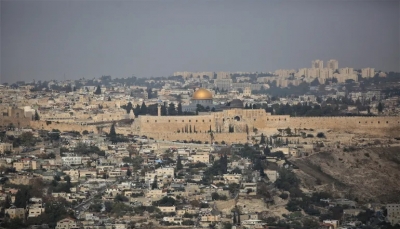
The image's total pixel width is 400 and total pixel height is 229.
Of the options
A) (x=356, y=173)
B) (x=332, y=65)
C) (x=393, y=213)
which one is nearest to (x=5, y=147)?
(x=356, y=173)

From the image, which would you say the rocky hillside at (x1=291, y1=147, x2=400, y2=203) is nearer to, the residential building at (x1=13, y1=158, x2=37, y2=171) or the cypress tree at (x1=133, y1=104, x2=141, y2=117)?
the residential building at (x1=13, y1=158, x2=37, y2=171)

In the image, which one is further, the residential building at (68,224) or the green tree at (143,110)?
the green tree at (143,110)

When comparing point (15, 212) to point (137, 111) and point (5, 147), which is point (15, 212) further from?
point (137, 111)

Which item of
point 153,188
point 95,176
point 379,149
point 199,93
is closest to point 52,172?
point 95,176

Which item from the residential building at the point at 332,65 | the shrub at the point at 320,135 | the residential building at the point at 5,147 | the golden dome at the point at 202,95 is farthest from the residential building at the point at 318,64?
the residential building at the point at 5,147

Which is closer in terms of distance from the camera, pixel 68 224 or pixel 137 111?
pixel 68 224

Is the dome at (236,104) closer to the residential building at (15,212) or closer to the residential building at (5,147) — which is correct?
the residential building at (5,147)
